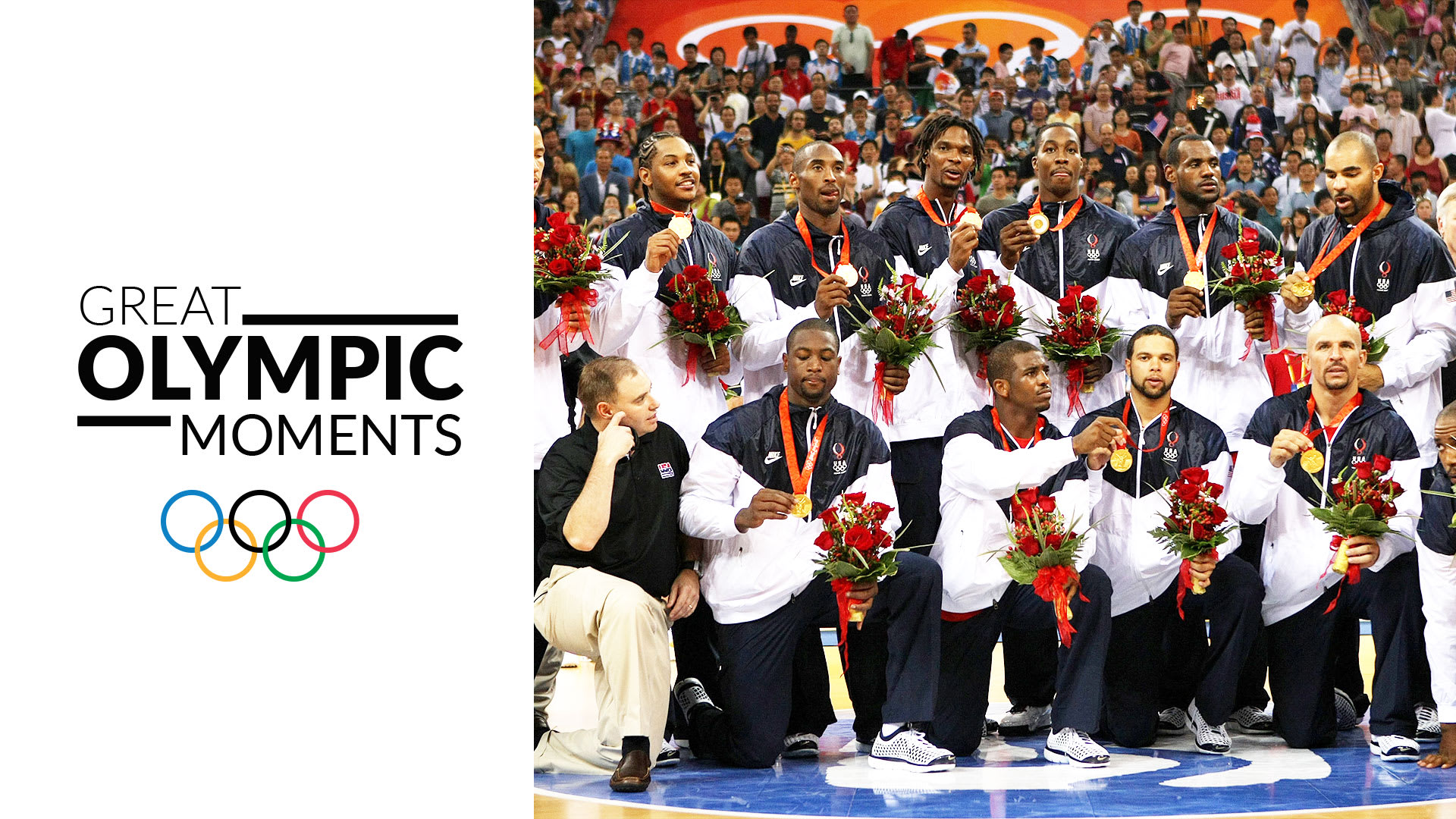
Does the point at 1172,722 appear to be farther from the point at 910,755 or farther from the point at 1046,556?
the point at 910,755

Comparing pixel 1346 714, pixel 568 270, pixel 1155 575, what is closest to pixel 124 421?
pixel 568 270

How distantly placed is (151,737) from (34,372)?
2.81ft

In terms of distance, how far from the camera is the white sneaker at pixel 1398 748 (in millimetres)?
5910

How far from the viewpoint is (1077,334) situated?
21.2 feet

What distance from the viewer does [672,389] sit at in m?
6.52

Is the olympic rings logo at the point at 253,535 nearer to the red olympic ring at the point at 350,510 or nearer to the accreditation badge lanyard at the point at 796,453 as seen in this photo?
the red olympic ring at the point at 350,510

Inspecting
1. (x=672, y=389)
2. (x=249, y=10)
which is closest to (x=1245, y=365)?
(x=672, y=389)

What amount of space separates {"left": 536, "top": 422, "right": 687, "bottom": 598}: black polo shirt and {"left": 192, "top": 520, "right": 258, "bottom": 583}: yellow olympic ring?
7.37 feet

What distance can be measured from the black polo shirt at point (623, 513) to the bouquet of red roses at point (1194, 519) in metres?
1.95

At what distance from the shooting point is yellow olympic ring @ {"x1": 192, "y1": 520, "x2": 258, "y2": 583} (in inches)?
137

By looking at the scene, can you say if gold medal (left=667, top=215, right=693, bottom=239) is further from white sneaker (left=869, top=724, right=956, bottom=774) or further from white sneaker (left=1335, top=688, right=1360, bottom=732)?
white sneaker (left=1335, top=688, right=1360, bottom=732)

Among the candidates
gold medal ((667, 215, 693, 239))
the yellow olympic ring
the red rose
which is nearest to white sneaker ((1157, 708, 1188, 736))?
the red rose

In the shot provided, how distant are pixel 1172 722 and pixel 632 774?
2.50m

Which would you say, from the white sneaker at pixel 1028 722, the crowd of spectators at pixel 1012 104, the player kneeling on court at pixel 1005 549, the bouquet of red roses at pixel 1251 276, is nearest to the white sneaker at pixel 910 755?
the player kneeling on court at pixel 1005 549
